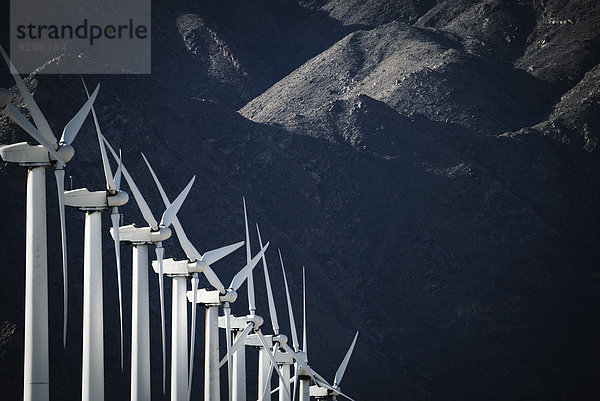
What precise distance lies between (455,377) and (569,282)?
28169mm

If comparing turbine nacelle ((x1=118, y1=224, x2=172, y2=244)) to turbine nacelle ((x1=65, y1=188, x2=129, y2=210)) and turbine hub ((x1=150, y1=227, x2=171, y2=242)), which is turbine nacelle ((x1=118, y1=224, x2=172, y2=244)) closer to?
turbine hub ((x1=150, y1=227, x2=171, y2=242))

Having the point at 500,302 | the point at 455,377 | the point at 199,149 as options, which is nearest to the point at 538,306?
the point at 500,302

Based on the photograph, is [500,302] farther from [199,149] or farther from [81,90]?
[81,90]

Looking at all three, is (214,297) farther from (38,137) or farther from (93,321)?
(38,137)

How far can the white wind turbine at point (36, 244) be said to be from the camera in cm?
3634

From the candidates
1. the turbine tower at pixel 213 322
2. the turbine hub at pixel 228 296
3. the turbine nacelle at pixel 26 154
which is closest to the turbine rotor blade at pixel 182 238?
the turbine tower at pixel 213 322

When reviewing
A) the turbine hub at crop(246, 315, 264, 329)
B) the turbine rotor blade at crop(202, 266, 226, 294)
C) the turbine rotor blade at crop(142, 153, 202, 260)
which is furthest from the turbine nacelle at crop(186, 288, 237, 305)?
the turbine hub at crop(246, 315, 264, 329)

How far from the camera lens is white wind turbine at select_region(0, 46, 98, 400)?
36.3 meters

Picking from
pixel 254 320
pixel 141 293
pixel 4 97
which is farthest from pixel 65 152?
pixel 254 320

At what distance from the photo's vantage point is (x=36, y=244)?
1471 inches

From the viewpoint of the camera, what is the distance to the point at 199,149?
19625 centimetres

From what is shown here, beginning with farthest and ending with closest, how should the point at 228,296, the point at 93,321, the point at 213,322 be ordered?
the point at 228,296, the point at 213,322, the point at 93,321

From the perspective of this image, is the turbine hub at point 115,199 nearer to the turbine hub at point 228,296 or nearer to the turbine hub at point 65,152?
the turbine hub at point 65,152

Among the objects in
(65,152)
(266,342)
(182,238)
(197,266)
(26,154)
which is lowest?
(266,342)
